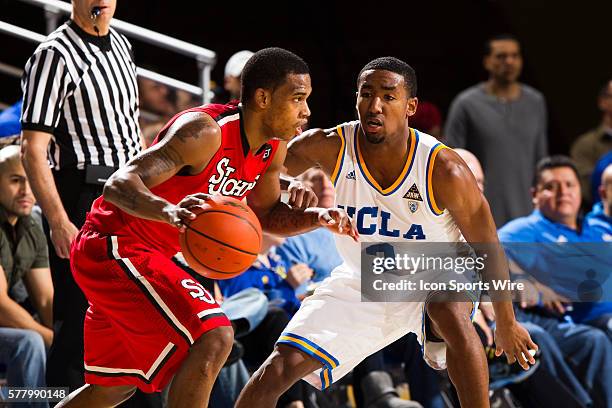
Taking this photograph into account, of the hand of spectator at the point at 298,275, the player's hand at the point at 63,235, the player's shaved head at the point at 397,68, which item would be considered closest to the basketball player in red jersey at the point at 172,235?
the player's hand at the point at 63,235

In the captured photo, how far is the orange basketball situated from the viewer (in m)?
3.74

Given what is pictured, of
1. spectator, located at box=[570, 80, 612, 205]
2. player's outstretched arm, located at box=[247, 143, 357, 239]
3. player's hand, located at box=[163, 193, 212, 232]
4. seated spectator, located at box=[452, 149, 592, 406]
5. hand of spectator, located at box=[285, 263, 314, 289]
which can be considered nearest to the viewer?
player's hand, located at box=[163, 193, 212, 232]

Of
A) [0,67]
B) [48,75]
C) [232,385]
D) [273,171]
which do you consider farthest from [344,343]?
[0,67]

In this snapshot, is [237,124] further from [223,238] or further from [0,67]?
[0,67]

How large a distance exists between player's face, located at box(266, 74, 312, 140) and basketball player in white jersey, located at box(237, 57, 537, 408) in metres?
0.42

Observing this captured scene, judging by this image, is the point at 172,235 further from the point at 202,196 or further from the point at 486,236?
the point at 486,236

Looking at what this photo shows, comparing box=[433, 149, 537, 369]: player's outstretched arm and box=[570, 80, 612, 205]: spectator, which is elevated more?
box=[433, 149, 537, 369]: player's outstretched arm

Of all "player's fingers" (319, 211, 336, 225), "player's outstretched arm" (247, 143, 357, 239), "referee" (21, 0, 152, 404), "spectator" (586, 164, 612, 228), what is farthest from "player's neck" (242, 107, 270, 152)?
"spectator" (586, 164, 612, 228)

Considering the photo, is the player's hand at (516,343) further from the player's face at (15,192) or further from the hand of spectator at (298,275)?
the player's face at (15,192)

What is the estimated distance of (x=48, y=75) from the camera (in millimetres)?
4707

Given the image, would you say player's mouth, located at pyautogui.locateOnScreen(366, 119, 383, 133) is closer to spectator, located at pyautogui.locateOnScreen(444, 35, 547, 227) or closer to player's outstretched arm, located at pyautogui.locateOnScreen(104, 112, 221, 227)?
player's outstretched arm, located at pyautogui.locateOnScreen(104, 112, 221, 227)

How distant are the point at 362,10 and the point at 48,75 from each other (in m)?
5.71

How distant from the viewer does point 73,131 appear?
4.77 m

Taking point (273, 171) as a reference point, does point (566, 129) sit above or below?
below
